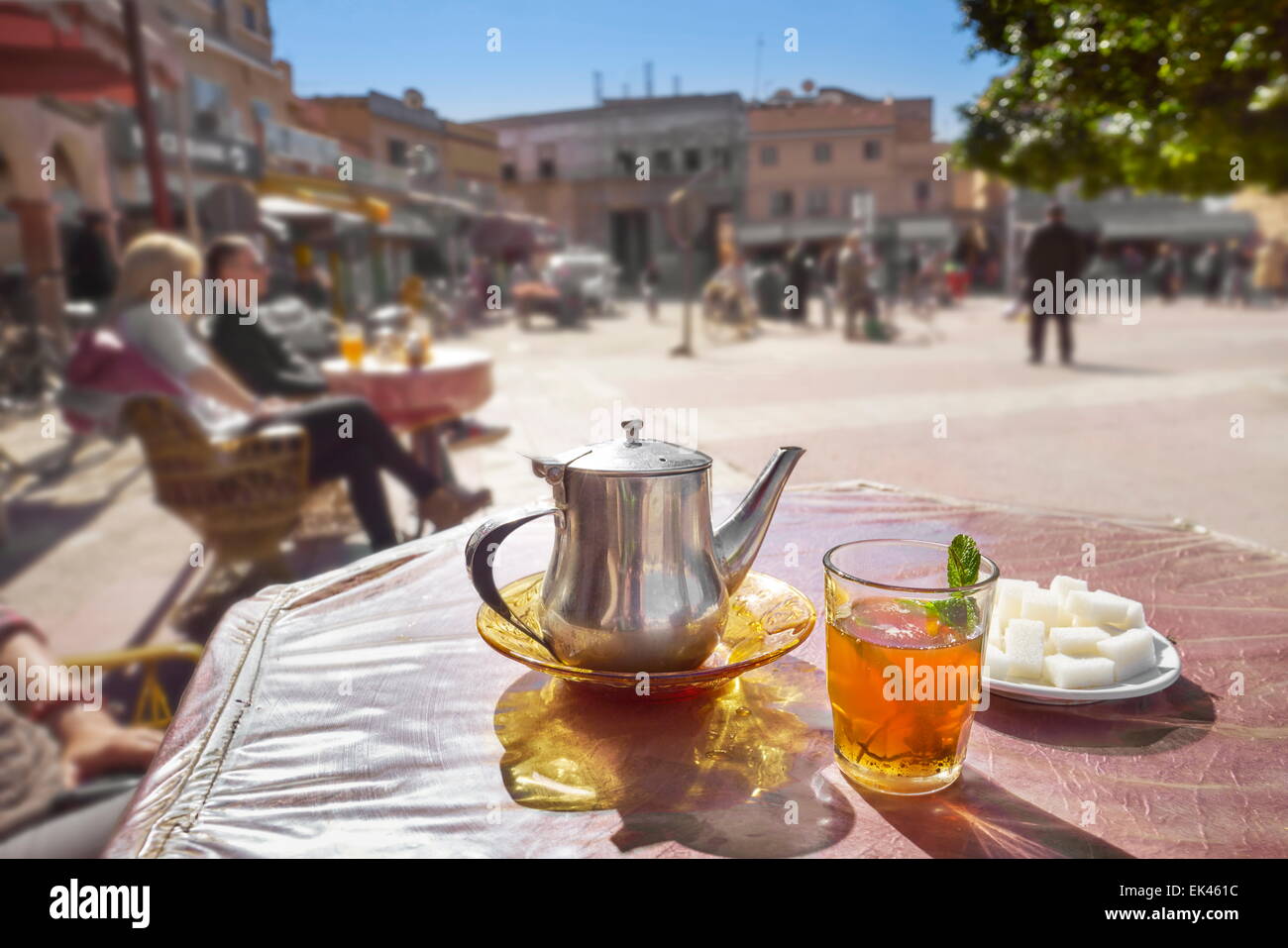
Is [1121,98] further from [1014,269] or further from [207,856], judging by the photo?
[1014,269]

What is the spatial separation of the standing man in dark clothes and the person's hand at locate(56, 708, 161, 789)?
8486 millimetres

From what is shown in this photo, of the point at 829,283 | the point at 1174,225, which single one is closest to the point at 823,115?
the point at 829,283

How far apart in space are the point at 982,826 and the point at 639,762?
27 centimetres

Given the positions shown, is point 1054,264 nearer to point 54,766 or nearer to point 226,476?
point 226,476

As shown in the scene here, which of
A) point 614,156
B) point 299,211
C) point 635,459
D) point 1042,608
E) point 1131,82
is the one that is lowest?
point 1042,608

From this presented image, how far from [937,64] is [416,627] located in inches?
86.0

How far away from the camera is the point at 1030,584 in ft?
2.98

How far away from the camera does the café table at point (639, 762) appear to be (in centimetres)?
67

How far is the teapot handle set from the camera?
0.78 meters

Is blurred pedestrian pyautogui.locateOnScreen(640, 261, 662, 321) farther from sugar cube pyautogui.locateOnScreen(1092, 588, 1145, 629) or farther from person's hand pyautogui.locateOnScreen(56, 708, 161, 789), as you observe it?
sugar cube pyautogui.locateOnScreen(1092, 588, 1145, 629)

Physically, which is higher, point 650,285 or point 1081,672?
point 650,285

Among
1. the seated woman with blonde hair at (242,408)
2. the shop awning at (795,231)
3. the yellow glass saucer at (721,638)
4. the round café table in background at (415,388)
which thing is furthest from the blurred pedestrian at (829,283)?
the yellow glass saucer at (721,638)

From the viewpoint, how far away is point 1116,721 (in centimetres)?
80
